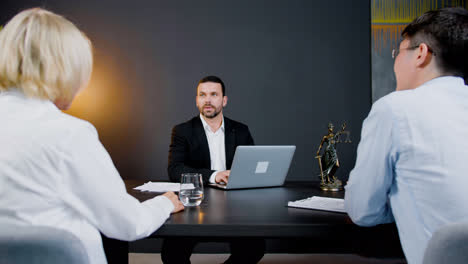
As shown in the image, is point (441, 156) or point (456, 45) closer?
point (441, 156)

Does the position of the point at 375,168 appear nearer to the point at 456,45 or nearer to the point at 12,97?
the point at 456,45

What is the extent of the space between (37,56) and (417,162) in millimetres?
1091

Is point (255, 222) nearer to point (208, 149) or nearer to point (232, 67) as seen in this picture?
point (208, 149)

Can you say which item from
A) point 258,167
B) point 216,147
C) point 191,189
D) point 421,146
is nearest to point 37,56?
point 191,189

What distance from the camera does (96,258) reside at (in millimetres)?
1098

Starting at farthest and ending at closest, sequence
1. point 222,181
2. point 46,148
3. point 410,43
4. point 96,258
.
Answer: point 222,181 < point 410,43 < point 96,258 < point 46,148

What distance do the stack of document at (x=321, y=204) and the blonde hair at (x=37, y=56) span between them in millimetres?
1013

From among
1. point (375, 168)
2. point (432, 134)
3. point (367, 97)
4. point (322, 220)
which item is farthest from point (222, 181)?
point (367, 97)

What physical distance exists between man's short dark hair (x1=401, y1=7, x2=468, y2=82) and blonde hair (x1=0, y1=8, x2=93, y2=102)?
109cm

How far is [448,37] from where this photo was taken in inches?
48.9

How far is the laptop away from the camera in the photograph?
2049 mm

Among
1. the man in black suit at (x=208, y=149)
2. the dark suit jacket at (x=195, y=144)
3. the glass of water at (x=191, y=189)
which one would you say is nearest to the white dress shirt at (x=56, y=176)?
the glass of water at (x=191, y=189)

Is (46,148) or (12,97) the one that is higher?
(12,97)

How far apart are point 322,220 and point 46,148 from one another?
92cm
